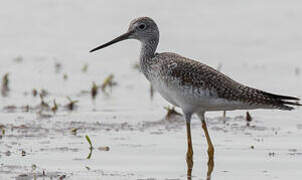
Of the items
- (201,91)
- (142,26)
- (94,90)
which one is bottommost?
(201,91)

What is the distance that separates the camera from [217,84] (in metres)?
10.1

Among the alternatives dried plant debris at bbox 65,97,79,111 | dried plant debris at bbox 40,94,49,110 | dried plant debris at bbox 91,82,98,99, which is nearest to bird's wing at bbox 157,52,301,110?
dried plant debris at bbox 65,97,79,111

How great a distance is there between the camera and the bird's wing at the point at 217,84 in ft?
32.4

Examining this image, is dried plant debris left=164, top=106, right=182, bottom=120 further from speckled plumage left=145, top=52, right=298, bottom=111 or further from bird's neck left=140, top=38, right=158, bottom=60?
speckled plumage left=145, top=52, right=298, bottom=111

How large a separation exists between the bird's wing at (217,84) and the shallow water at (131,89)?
2.15 ft

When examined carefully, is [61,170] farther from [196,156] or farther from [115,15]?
[115,15]

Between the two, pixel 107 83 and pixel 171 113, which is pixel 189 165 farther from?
pixel 107 83

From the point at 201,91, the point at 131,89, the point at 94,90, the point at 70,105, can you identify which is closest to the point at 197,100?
the point at 201,91

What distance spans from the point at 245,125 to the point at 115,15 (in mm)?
8297

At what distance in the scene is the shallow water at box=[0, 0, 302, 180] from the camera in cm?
961

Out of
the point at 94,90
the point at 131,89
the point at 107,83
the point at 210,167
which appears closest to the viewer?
the point at 210,167

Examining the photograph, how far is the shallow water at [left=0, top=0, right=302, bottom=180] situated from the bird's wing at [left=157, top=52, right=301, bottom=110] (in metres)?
0.66

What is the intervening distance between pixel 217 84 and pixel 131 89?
4.53m

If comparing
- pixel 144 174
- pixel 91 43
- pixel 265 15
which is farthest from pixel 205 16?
pixel 144 174
